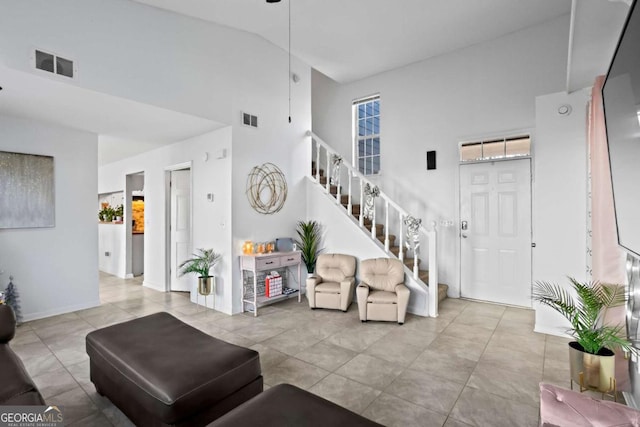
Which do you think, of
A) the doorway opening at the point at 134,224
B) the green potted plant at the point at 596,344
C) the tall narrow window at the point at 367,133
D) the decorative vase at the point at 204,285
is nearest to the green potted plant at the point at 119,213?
the doorway opening at the point at 134,224

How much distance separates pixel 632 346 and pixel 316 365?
7.49 feet

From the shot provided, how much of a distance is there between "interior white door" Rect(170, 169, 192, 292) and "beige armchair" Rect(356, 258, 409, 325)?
315 cm

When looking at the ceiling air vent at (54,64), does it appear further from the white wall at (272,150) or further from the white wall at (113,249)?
the white wall at (113,249)

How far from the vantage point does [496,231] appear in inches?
191

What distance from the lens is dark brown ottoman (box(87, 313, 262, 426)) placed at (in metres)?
1.73

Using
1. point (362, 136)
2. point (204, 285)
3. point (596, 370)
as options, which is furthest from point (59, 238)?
point (596, 370)

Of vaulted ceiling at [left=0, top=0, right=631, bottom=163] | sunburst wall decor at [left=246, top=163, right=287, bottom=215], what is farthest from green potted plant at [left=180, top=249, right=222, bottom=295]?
vaulted ceiling at [left=0, top=0, right=631, bottom=163]

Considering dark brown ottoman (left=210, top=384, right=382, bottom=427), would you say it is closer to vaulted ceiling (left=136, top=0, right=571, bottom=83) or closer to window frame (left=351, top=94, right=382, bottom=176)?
vaulted ceiling (left=136, top=0, right=571, bottom=83)

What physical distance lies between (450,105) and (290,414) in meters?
5.22

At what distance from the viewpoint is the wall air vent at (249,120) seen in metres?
4.66

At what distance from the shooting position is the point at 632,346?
2.04 meters

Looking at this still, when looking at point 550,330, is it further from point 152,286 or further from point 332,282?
point 152,286

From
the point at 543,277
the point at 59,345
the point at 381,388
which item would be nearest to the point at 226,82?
the point at 59,345

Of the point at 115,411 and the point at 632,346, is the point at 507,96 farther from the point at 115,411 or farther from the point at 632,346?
the point at 115,411
